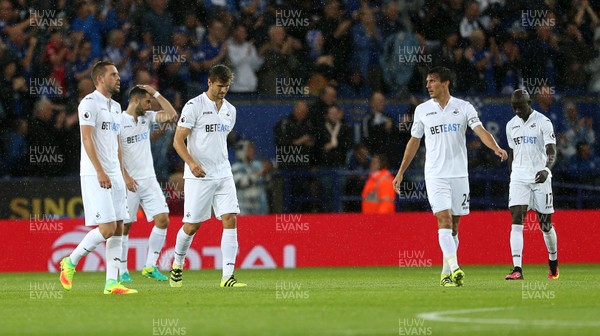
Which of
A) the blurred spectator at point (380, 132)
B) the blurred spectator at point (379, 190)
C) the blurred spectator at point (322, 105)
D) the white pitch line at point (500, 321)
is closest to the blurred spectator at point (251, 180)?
the blurred spectator at point (322, 105)

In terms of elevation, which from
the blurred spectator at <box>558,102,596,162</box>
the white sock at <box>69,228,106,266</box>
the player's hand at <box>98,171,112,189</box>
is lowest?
the white sock at <box>69,228,106,266</box>

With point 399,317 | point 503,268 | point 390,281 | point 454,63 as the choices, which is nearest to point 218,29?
point 454,63

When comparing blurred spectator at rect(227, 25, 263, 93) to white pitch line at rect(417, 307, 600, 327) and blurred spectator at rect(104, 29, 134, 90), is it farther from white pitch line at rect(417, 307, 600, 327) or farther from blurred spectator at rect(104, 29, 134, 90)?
white pitch line at rect(417, 307, 600, 327)

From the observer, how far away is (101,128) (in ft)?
40.2

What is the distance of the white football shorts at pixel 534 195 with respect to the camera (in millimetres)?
15445

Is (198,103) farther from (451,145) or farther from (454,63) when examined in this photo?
(454,63)

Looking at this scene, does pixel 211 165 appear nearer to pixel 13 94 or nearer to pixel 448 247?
pixel 448 247

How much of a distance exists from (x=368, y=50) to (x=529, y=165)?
305 inches

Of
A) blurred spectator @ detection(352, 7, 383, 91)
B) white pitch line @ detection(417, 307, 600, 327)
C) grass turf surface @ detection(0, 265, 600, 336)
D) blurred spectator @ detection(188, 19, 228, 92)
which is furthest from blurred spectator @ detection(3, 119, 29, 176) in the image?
white pitch line @ detection(417, 307, 600, 327)

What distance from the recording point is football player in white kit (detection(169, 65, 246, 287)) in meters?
13.7

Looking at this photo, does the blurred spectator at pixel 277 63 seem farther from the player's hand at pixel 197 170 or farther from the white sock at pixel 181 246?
the player's hand at pixel 197 170

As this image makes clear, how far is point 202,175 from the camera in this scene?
13.5 metres

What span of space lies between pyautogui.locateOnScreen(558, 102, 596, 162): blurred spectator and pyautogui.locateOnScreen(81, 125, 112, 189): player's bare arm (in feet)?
38.2

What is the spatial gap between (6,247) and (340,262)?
5.71m
